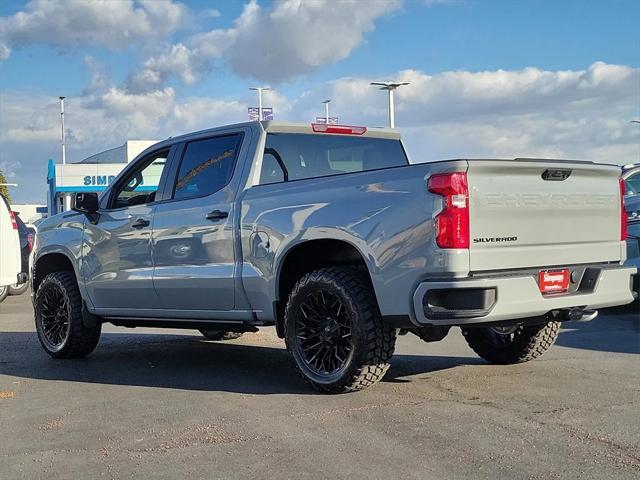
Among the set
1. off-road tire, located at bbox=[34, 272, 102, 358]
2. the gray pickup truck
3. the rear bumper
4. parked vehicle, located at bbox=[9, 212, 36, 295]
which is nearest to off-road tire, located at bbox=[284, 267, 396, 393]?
the gray pickup truck

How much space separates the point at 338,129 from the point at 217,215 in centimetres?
139

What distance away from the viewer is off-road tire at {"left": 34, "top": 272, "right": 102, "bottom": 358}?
763cm

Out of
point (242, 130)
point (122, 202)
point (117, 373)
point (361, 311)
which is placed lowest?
point (117, 373)

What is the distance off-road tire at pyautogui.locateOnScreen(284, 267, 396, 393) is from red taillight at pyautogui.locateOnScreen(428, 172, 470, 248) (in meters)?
0.76

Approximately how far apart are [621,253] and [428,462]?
108 inches

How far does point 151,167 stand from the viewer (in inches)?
301

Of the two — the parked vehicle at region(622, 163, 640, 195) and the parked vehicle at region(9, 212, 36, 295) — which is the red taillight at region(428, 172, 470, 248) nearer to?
the parked vehicle at region(622, 163, 640, 195)

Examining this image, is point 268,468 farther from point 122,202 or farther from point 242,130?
point 122,202

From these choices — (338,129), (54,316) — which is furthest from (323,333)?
(54,316)

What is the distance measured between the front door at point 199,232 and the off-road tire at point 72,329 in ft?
4.12

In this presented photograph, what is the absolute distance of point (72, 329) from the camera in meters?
7.62

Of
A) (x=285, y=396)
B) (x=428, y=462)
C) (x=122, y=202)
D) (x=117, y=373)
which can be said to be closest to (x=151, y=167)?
(x=122, y=202)

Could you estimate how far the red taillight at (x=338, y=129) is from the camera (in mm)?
6840

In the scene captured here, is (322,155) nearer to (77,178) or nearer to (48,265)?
(48,265)
